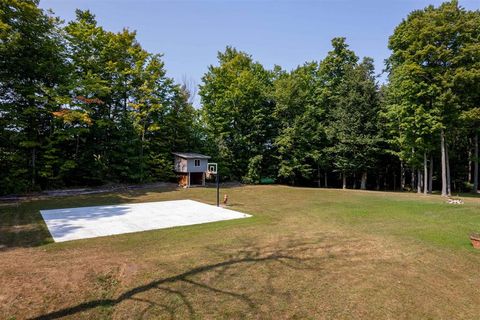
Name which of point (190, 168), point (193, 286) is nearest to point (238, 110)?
point (190, 168)

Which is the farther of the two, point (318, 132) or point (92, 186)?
point (318, 132)

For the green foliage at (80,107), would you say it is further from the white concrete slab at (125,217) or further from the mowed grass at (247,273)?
the mowed grass at (247,273)

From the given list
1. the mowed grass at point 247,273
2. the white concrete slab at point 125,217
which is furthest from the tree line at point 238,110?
the mowed grass at point 247,273

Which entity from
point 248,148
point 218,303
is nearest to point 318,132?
point 248,148

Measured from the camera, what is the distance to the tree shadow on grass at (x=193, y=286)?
4406 mm

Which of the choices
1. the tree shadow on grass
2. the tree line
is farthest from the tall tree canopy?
the tree shadow on grass

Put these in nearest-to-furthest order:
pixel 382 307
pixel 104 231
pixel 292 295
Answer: pixel 382 307 → pixel 292 295 → pixel 104 231

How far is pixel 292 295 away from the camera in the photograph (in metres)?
4.91

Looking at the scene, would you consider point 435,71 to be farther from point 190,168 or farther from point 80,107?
point 80,107

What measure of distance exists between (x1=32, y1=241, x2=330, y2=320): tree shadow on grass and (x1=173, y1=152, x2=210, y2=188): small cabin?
16838 mm

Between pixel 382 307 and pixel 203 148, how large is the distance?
23.7m

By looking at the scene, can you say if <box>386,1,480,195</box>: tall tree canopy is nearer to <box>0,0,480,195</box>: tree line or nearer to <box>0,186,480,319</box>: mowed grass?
<box>0,0,480,195</box>: tree line

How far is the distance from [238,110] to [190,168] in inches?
318

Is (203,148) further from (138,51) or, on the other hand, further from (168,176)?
(138,51)
